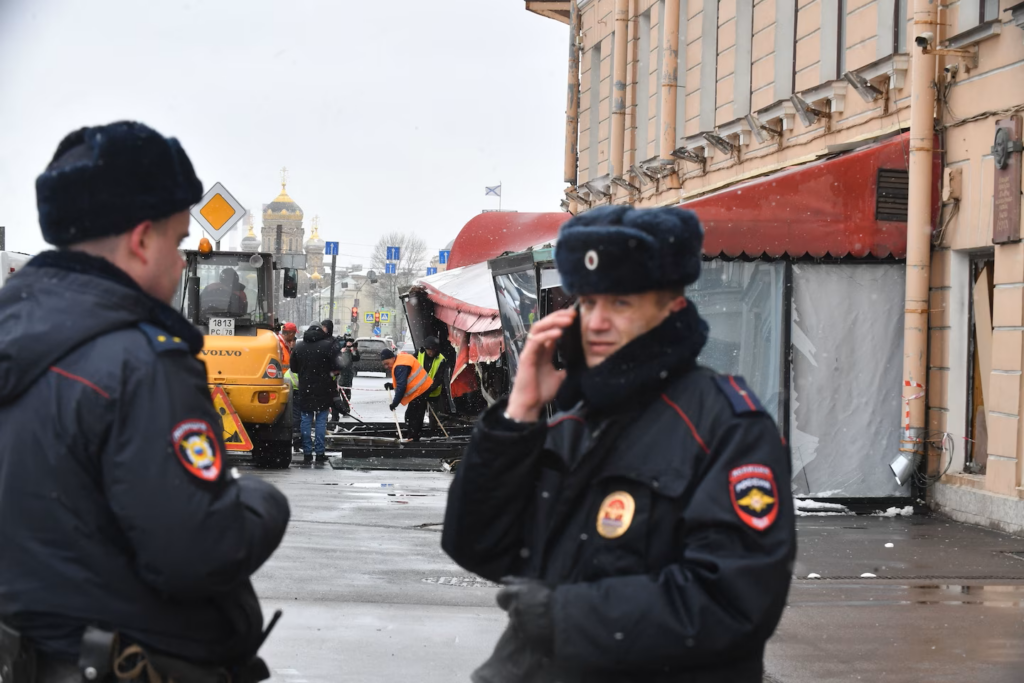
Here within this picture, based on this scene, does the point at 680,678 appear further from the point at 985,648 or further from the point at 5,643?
the point at 985,648

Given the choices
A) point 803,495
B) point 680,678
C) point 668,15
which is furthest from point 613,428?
point 668,15

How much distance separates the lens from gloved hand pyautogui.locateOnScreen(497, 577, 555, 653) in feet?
7.80

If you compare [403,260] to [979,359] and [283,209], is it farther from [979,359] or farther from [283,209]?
[979,359]

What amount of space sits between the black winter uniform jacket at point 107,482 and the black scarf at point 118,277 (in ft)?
0.03

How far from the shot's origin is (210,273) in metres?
17.0

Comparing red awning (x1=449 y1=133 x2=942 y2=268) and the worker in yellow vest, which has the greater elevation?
red awning (x1=449 y1=133 x2=942 y2=268)

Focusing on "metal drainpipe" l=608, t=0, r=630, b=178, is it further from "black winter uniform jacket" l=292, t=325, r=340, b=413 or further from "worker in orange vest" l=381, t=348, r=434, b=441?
"black winter uniform jacket" l=292, t=325, r=340, b=413

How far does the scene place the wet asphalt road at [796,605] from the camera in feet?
20.4

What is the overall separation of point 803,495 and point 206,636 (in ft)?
33.1

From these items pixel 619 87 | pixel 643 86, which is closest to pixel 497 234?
pixel 619 87

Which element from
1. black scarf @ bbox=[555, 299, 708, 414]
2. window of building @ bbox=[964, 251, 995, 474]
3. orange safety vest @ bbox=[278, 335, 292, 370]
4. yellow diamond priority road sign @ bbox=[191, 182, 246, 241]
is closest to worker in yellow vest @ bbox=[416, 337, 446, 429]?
orange safety vest @ bbox=[278, 335, 292, 370]

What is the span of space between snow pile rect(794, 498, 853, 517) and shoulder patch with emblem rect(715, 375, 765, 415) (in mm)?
9607

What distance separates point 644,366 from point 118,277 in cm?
102

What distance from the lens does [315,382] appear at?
17.0 metres
